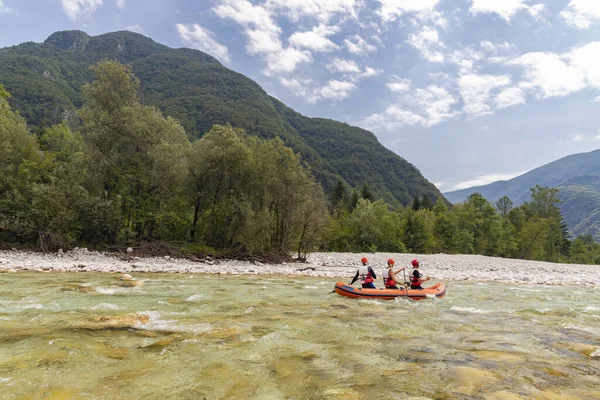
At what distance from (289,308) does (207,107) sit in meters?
165

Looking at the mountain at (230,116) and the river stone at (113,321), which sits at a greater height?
the mountain at (230,116)

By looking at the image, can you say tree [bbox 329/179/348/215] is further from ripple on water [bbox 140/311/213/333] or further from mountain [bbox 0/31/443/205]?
ripple on water [bbox 140/311/213/333]

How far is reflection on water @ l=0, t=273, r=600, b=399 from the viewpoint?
469 centimetres

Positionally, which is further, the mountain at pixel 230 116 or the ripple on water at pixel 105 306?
the mountain at pixel 230 116

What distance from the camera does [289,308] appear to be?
10.5m

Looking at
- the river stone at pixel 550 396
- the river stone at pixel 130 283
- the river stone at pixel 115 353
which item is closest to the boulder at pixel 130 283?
the river stone at pixel 130 283

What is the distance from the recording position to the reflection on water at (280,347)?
4.69 metres

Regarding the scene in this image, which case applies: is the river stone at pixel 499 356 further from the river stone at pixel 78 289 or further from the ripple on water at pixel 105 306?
the river stone at pixel 78 289

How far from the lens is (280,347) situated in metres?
6.66

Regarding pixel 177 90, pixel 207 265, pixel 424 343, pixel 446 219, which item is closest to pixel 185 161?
pixel 207 265

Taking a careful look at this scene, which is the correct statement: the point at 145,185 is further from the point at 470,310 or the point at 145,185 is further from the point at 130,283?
the point at 470,310

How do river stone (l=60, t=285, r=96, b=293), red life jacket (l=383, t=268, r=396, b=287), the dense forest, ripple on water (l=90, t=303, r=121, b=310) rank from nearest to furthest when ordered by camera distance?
ripple on water (l=90, t=303, r=121, b=310) → river stone (l=60, t=285, r=96, b=293) → red life jacket (l=383, t=268, r=396, b=287) → the dense forest

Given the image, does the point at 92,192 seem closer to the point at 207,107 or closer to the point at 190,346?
the point at 190,346

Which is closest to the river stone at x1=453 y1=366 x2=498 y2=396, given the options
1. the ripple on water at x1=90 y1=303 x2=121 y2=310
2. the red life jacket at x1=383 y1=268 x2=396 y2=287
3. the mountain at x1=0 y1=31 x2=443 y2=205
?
the red life jacket at x1=383 y1=268 x2=396 y2=287
